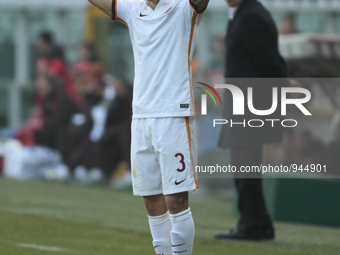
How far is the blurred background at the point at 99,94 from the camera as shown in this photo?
26.5 feet

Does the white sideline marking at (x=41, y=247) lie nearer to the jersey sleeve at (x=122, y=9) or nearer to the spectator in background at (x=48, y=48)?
the jersey sleeve at (x=122, y=9)

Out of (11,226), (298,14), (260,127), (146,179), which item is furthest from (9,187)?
(298,14)

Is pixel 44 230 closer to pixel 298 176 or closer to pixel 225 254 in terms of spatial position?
pixel 225 254

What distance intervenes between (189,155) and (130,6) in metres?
1.04

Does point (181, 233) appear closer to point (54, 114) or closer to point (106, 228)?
point (106, 228)

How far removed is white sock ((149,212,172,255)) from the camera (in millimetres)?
3832

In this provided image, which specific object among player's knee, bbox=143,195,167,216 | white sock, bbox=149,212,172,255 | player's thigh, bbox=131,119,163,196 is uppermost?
player's thigh, bbox=131,119,163,196

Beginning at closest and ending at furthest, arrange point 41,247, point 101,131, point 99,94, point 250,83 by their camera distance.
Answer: point 41,247 → point 250,83 → point 101,131 → point 99,94

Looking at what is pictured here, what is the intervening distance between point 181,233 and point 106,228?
2.26 m

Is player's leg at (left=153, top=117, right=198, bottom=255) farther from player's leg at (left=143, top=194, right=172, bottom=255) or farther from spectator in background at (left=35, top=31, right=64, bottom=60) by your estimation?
spectator in background at (left=35, top=31, right=64, bottom=60)

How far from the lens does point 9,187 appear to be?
9.01 meters

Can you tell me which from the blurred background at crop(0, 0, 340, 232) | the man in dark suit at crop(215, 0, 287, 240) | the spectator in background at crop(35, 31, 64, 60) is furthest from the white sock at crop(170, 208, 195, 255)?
the spectator in background at crop(35, 31, 64, 60)

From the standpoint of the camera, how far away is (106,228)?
5816 millimetres

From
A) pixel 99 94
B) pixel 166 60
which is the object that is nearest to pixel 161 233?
pixel 166 60
